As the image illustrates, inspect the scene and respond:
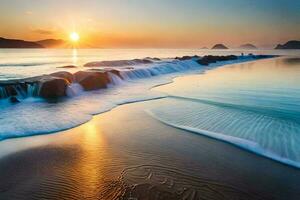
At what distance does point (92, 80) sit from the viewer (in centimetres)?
1875

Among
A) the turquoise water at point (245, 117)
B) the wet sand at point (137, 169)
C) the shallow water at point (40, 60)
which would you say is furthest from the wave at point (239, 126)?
the shallow water at point (40, 60)

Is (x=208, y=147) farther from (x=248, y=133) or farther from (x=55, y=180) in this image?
(x=55, y=180)

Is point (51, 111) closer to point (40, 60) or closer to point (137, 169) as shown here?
point (137, 169)

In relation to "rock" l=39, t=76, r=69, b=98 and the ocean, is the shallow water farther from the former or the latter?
the ocean

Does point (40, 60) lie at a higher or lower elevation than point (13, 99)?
higher

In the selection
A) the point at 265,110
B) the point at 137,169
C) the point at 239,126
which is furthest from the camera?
the point at 265,110

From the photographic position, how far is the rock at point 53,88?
15.3m

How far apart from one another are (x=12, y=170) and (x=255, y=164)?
547 cm

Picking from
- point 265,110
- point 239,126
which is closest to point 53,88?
point 239,126

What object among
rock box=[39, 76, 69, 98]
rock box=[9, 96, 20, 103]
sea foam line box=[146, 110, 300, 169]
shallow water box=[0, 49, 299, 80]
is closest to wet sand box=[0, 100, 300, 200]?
sea foam line box=[146, 110, 300, 169]

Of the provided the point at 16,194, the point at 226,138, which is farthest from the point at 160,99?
the point at 16,194

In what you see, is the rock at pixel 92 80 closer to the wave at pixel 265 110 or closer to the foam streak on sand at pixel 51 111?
the foam streak on sand at pixel 51 111

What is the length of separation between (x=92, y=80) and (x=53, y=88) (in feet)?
12.1

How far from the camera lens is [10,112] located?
448 inches
